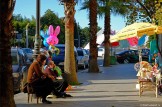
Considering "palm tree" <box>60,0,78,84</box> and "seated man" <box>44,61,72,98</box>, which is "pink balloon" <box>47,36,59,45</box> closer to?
"palm tree" <box>60,0,78,84</box>

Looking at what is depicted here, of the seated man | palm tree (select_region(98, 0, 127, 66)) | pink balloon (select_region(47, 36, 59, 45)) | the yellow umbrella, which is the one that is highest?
palm tree (select_region(98, 0, 127, 66))

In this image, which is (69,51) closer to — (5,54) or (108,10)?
(5,54)

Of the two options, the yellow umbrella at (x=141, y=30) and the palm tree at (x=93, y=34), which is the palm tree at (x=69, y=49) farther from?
the palm tree at (x=93, y=34)

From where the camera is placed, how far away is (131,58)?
44500 mm

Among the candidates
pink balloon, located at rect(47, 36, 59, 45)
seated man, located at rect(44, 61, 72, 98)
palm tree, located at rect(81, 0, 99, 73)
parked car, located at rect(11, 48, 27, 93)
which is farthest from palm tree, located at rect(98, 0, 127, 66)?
seated man, located at rect(44, 61, 72, 98)

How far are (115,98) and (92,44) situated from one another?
14.0m

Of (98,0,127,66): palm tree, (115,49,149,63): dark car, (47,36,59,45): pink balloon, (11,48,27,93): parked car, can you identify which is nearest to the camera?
(11,48,27,93): parked car

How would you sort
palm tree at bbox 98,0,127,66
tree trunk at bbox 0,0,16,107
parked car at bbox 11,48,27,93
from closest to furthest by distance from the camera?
tree trunk at bbox 0,0,16,107
parked car at bbox 11,48,27,93
palm tree at bbox 98,0,127,66

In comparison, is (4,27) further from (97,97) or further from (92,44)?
(92,44)

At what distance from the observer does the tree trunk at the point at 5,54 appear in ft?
23.8

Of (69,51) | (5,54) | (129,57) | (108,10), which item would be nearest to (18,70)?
(69,51)

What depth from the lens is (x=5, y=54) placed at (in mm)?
7258

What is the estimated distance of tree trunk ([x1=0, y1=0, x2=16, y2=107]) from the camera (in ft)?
23.8

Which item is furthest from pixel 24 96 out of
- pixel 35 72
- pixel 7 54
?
pixel 7 54
